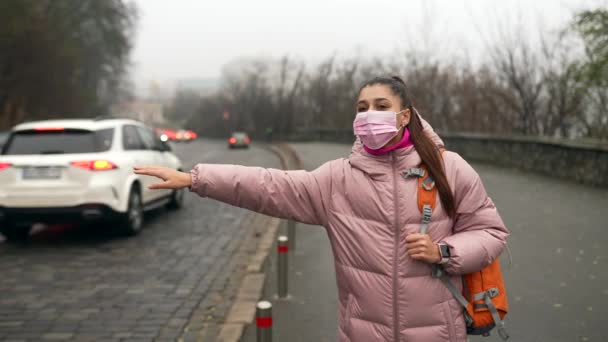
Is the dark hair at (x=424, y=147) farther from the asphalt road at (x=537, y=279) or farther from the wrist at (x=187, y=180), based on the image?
the asphalt road at (x=537, y=279)

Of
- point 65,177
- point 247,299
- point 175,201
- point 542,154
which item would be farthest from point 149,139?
point 542,154

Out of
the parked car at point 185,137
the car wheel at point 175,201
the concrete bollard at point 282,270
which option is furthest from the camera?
the parked car at point 185,137

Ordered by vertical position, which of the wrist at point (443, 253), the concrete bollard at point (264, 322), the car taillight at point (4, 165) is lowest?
the concrete bollard at point (264, 322)

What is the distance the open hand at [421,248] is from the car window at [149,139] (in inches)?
324

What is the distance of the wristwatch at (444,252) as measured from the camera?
2.30m

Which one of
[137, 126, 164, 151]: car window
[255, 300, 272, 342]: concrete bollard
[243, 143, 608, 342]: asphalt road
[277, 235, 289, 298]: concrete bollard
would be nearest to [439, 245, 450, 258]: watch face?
[255, 300, 272, 342]: concrete bollard

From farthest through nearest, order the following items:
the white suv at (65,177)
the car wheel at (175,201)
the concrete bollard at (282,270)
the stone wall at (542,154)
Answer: the stone wall at (542,154)
the car wheel at (175,201)
the white suv at (65,177)
the concrete bollard at (282,270)

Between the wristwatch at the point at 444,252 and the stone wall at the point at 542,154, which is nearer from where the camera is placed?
the wristwatch at the point at 444,252

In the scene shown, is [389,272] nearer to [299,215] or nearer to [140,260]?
[299,215]

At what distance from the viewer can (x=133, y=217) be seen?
873 centimetres

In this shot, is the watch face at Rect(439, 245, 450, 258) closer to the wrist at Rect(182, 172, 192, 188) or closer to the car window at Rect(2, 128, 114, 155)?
the wrist at Rect(182, 172, 192, 188)

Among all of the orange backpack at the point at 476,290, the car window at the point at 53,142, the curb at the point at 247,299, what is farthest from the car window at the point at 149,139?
the orange backpack at the point at 476,290

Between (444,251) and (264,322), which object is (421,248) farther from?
(264,322)

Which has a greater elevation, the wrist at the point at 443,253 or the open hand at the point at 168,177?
the open hand at the point at 168,177
